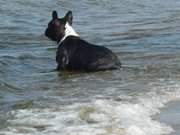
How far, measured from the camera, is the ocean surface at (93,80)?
7023 mm

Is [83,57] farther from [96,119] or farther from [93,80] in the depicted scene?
[96,119]

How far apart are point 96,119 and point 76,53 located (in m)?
3.73

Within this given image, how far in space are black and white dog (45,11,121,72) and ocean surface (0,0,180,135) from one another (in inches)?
7.9

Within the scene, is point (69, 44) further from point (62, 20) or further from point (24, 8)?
point (24, 8)

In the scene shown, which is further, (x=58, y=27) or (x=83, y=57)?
(x=58, y=27)

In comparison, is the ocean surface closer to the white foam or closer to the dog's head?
the white foam

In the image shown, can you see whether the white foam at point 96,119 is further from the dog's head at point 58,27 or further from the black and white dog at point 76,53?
the dog's head at point 58,27

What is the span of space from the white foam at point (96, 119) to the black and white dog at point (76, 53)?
7.21 ft

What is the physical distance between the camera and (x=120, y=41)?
13508 millimetres

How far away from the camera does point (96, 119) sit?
7145 mm

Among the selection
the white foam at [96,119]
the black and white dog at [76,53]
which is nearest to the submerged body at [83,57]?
the black and white dog at [76,53]

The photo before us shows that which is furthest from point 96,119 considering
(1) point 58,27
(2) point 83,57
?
(1) point 58,27

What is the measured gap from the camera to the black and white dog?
10.5 m

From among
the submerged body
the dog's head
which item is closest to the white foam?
the submerged body
